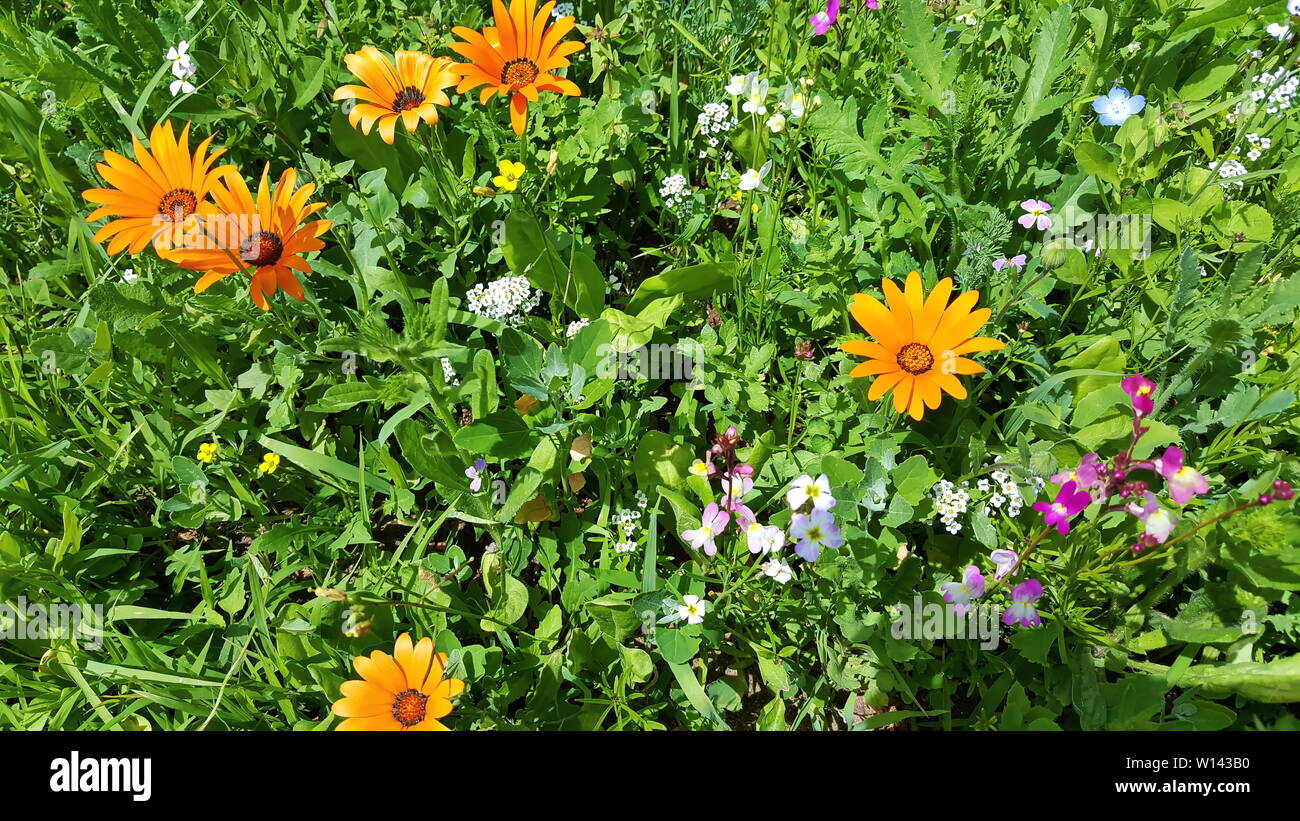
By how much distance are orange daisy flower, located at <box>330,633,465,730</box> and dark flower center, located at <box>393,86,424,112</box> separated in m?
1.47

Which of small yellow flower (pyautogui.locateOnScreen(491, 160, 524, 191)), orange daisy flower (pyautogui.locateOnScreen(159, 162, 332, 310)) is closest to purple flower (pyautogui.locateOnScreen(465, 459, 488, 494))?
orange daisy flower (pyautogui.locateOnScreen(159, 162, 332, 310))

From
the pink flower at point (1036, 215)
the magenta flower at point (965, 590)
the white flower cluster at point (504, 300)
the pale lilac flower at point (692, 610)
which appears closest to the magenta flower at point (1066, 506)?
the magenta flower at point (965, 590)

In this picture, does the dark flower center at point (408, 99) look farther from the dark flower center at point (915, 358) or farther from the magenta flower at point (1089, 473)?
the magenta flower at point (1089, 473)

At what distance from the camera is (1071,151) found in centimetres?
256

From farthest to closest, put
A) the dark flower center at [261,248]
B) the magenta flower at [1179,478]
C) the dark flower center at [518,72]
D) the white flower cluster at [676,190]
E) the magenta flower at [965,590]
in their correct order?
the white flower cluster at [676,190]
the dark flower center at [518,72]
the dark flower center at [261,248]
the magenta flower at [965,590]
the magenta flower at [1179,478]

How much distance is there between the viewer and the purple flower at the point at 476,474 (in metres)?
2.13

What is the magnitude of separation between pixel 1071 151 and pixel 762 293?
122 centimetres

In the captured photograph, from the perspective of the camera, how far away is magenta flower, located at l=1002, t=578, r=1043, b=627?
1.80 meters

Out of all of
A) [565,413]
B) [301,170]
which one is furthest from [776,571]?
[301,170]

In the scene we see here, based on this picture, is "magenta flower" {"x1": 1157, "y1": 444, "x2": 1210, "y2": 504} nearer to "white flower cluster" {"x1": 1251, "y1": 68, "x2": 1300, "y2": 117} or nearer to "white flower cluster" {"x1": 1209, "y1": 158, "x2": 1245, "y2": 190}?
"white flower cluster" {"x1": 1209, "y1": 158, "x2": 1245, "y2": 190}

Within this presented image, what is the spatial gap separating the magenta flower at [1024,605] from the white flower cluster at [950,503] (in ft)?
0.74

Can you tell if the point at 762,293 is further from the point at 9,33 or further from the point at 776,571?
the point at 9,33

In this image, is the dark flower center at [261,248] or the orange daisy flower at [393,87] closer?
the dark flower center at [261,248]

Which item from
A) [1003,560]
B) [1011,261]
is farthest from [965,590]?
[1011,261]
